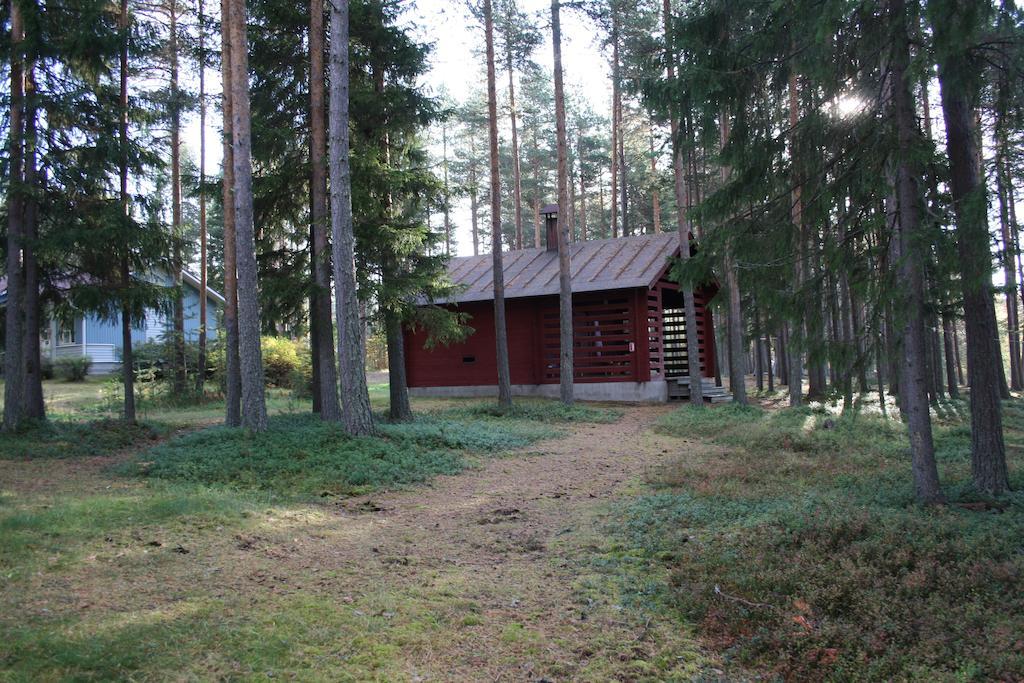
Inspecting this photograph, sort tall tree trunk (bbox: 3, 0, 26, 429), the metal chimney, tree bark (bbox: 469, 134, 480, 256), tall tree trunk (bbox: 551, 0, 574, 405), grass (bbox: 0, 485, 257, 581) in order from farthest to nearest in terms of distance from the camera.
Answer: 1. tree bark (bbox: 469, 134, 480, 256)
2. the metal chimney
3. tall tree trunk (bbox: 551, 0, 574, 405)
4. tall tree trunk (bbox: 3, 0, 26, 429)
5. grass (bbox: 0, 485, 257, 581)

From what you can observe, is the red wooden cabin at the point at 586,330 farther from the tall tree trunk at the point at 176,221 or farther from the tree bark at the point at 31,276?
the tree bark at the point at 31,276

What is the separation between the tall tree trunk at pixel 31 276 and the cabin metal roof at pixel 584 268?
10834 millimetres

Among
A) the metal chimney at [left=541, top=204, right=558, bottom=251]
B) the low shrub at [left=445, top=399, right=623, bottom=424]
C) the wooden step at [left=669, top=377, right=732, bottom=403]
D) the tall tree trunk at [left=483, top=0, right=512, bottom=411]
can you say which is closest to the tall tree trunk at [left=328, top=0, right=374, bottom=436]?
the low shrub at [left=445, top=399, right=623, bottom=424]

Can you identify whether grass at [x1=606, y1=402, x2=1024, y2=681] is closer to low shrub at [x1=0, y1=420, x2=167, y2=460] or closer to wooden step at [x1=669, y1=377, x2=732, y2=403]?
low shrub at [x1=0, y1=420, x2=167, y2=460]

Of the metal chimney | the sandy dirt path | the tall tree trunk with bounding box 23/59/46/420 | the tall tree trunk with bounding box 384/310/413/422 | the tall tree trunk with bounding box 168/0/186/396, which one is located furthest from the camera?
the metal chimney

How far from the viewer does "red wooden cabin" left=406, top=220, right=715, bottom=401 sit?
875 inches

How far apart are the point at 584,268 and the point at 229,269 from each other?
491 inches

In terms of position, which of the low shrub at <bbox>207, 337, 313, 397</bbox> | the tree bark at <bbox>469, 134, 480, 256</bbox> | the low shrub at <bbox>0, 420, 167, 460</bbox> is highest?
the tree bark at <bbox>469, 134, 480, 256</bbox>

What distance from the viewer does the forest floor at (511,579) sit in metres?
4.14

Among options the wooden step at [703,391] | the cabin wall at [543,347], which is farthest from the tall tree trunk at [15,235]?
the wooden step at [703,391]

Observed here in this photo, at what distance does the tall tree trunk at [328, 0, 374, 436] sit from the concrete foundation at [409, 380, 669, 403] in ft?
39.7

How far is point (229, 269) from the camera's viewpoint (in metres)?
13.9

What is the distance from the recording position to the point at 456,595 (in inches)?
214

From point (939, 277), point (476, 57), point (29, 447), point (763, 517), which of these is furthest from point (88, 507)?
point (476, 57)
